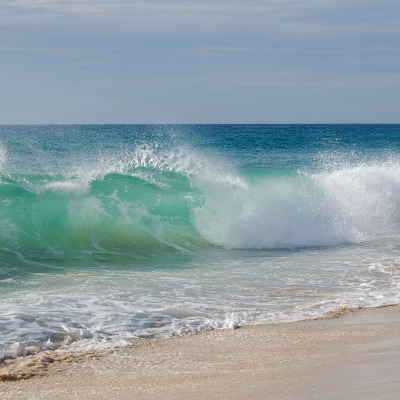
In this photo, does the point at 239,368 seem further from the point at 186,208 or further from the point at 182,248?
the point at 186,208

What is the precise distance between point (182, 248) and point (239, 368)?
263 inches

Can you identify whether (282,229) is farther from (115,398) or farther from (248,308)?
(115,398)

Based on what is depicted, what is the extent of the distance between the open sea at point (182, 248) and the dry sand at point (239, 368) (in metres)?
0.41

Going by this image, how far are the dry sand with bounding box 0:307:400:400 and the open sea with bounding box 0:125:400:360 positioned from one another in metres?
0.41

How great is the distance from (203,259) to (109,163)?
596 cm

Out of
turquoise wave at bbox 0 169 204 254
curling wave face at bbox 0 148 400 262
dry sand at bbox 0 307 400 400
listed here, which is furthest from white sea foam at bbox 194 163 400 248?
dry sand at bbox 0 307 400 400

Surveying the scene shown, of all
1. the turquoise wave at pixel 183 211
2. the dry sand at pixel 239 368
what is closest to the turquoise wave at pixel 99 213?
the turquoise wave at pixel 183 211

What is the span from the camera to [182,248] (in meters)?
11.8

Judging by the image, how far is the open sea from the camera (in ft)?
21.8

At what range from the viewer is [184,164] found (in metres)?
15.8

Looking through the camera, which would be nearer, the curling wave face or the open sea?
the open sea

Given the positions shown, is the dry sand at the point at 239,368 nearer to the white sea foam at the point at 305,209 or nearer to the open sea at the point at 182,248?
the open sea at the point at 182,248

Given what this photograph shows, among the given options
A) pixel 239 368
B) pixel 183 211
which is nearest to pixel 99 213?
pixel 183 211

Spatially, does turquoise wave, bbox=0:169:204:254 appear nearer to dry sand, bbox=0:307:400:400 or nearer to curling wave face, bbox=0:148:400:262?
curling wave face, bbox=0:148:400:262
